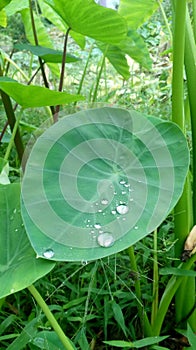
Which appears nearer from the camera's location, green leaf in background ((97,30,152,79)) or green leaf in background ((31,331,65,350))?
green leaf in background ((31,331,65,350))

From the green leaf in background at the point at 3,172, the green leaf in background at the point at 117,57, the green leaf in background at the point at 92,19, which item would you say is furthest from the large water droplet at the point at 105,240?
the green leaf in background at the point at 117,57

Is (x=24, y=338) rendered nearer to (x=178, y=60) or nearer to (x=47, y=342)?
(x=47, y=342)

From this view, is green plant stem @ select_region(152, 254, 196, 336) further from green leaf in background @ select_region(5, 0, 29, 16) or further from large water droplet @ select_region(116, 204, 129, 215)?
green leaf in background @ select_region(5, 0, 29, 16)

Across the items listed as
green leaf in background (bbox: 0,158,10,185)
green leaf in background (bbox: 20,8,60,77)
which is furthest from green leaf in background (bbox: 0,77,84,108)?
green leaf in background (bbox: 20,8,60,77)

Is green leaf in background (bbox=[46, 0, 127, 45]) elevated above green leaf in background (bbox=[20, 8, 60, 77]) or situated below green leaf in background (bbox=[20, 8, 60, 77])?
below

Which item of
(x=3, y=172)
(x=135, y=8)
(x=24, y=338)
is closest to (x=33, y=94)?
A: (x=3, y=172)
